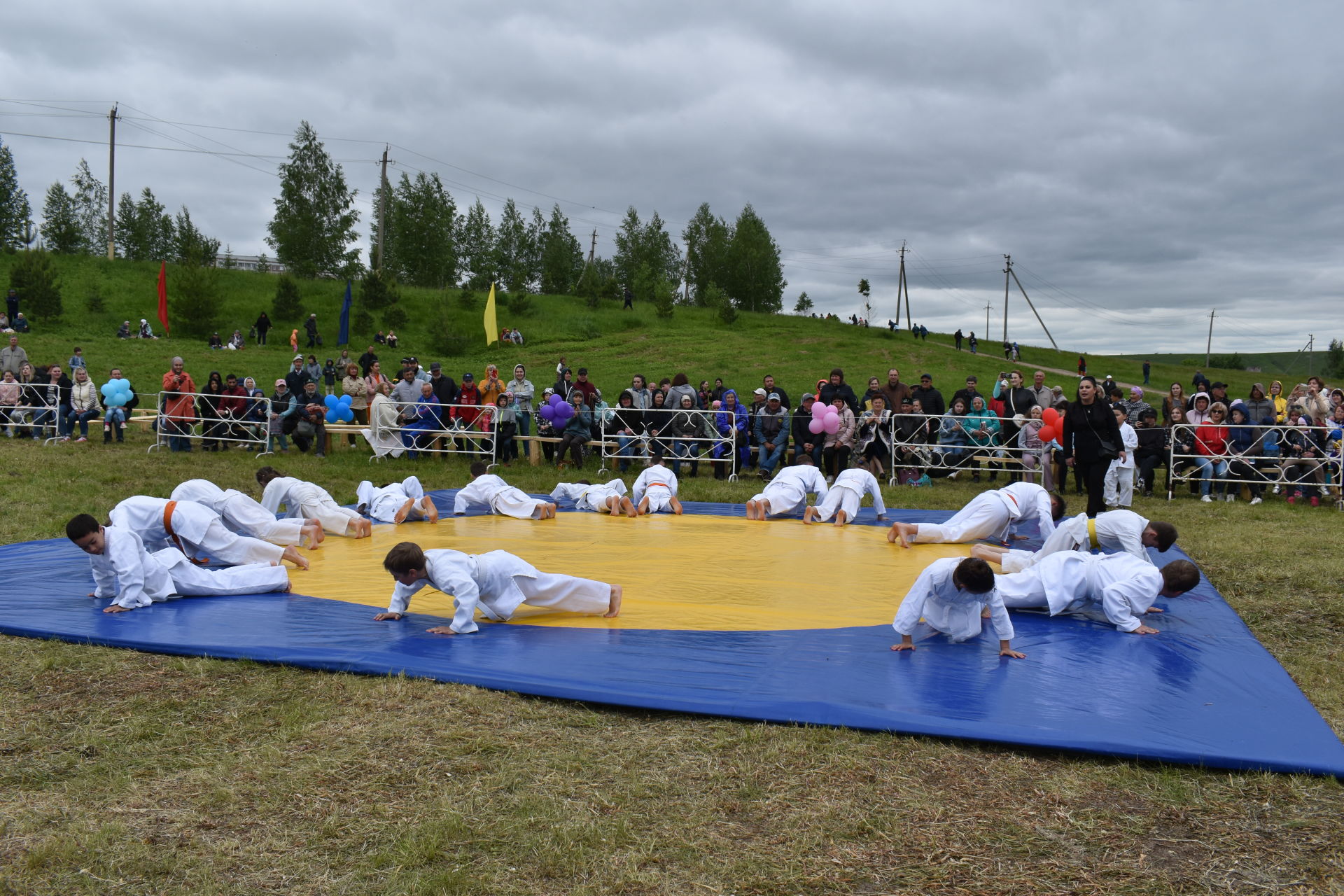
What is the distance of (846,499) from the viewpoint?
9.45 m

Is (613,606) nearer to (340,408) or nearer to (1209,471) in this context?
(1209,471)

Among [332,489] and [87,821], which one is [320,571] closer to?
[87,821]

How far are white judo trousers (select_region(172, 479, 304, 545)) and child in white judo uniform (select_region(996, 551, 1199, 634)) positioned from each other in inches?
223

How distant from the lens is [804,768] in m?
3.79

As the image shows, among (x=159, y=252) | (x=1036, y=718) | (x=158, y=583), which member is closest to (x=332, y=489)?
(x=158, y=583)

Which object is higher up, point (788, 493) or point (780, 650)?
point (788, 493)

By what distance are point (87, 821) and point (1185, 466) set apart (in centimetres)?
1316

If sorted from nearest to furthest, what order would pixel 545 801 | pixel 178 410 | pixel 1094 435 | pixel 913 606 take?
pixel 545 801
pixel 913 606
pixel 1094 435
pixel 178 410

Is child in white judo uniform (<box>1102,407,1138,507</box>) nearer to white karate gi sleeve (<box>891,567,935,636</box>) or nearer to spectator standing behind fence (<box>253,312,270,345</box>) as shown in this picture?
white karate gi sleeve (<box>891,567,935,636</box>)

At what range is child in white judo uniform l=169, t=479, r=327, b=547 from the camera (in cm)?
747

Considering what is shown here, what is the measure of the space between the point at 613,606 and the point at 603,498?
14.1 ft

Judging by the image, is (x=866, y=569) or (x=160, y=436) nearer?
(x=866, y=569)

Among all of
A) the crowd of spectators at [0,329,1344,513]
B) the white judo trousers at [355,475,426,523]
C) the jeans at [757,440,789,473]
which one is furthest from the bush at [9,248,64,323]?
the jeans at [757,440,789,473]

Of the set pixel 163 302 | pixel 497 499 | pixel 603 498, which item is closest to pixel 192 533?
pixel 497 499
